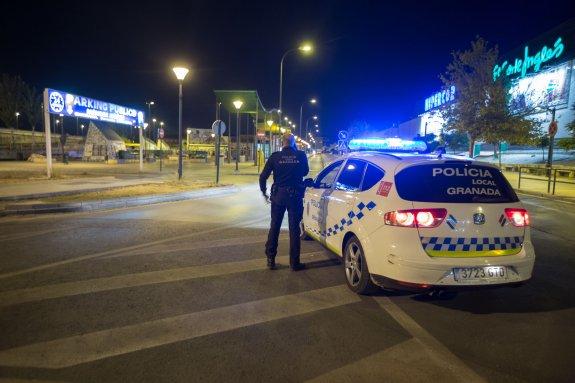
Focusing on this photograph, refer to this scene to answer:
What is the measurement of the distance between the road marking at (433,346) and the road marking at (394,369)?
0.14 feet

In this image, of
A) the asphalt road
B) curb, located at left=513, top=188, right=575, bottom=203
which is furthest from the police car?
curb, located at left=513, top=188, right=575, bottom=203

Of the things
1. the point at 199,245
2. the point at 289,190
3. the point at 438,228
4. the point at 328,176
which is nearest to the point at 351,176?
the point at 289,190

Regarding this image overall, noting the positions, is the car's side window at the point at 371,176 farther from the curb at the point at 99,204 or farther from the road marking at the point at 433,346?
the curb at the point at 99,204

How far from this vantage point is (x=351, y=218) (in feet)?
16.8

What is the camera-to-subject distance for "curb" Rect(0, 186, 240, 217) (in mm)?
10227

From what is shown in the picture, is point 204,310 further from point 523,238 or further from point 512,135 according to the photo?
point 512,135

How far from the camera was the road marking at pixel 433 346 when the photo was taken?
10.6 ft

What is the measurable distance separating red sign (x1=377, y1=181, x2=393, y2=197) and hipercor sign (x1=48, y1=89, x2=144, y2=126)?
18018 mm

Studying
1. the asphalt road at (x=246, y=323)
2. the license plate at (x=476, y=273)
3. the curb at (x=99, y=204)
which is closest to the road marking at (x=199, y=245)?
the asphalt road at (x=246, y=323)

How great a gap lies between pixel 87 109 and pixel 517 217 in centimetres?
2167

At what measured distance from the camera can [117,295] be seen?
478 cm

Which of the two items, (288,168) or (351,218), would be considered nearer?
Result: (351,218)

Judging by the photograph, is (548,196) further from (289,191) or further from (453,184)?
(289,191)

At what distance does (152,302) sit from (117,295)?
508 mm
